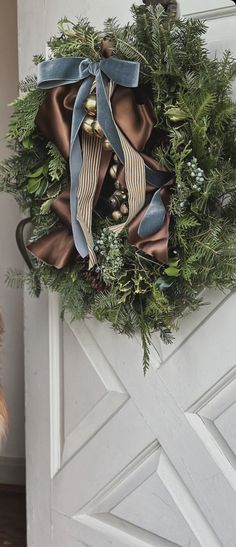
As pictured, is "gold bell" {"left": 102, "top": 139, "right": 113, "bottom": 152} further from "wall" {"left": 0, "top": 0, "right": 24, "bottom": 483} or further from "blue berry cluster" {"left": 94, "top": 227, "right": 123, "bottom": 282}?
"wall" {"left": 0, "top": 0, "right": 24, "bottom": 483}

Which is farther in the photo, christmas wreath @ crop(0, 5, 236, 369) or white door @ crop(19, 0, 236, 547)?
white door @ crop(19, 0, 236, 547)

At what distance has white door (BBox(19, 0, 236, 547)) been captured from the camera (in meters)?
0.97

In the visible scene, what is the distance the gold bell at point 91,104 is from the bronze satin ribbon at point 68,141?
0.03 metres

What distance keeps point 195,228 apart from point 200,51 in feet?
0.89

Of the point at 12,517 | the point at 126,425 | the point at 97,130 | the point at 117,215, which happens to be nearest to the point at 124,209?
the point at 117,215

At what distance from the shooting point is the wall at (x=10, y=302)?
5.57 ft

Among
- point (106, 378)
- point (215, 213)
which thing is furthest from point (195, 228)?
point (106, 378)

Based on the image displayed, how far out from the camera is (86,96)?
0.89 m

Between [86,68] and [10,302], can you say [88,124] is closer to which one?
A: [86,68]

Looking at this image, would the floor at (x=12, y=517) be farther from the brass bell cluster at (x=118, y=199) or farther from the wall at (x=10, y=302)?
the brass bell cluster at (x=118, y=199)

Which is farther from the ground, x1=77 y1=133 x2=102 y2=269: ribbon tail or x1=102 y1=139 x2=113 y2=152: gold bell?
x1=102 y1=139 x2=113 y2=152: gold bell

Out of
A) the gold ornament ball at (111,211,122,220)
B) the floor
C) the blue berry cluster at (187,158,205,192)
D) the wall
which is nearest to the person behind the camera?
Answer: the blue berry cluster at (187,158,205,192)

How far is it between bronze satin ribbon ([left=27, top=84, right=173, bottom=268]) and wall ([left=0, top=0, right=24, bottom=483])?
74 centimetres

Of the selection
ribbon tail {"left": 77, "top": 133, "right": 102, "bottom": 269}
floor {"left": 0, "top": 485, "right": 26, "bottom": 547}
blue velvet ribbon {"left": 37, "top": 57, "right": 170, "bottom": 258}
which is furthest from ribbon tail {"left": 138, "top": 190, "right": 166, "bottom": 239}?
floor {"left": 0, "top": 485, "right": 26, "bottom": 547}
